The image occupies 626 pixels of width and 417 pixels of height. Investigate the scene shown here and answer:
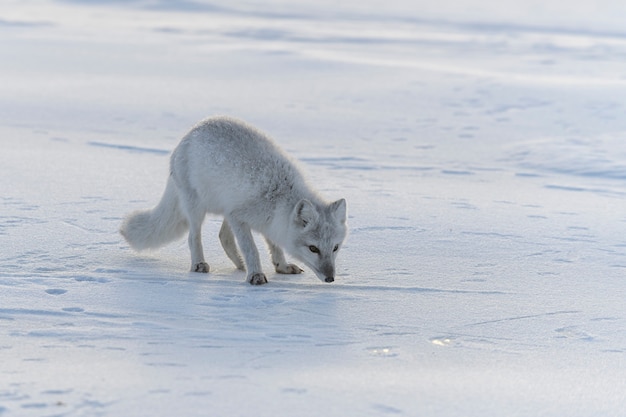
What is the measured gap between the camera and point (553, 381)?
134 inches

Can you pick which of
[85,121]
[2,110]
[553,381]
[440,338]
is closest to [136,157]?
[85,121]

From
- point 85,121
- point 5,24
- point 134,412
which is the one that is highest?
point 5,24

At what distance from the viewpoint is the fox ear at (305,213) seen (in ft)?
15.9

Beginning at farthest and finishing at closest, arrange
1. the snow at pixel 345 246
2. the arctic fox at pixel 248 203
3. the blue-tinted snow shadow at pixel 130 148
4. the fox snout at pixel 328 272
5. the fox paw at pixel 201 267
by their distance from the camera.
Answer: the blue-tinted snow shadow at pixel 130 148 < the fox paw at pixel 201 267 < the arctic fox at pixel 248 203 < the fox snout at pixel 328 272 < the snow at pixel 345 246

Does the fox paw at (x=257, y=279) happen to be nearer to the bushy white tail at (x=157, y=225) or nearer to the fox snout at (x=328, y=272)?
the fox snout at (x=328, y=272)

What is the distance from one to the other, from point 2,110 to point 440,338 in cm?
692

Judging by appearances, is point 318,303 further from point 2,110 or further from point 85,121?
point 2,110

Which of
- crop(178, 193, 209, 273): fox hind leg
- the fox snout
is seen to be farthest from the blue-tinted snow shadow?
the fox snout

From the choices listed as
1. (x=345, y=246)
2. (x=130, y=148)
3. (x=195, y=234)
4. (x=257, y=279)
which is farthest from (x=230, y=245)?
(x=130, y=148)

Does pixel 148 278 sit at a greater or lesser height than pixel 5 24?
lesser

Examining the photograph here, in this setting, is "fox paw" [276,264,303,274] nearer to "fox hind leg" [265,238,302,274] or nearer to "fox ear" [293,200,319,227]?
"fox hind leg" [265,238,302,274]

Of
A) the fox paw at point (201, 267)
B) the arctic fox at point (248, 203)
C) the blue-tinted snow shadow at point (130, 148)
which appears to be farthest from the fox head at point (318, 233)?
the blue-tinted snow shadow at point (130, 148)

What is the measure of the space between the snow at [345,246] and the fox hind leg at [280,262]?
165 mm

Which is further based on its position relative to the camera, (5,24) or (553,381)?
(5,24)
